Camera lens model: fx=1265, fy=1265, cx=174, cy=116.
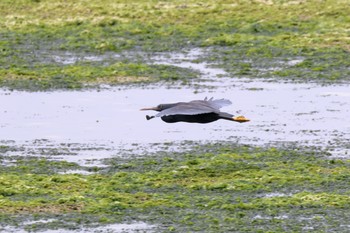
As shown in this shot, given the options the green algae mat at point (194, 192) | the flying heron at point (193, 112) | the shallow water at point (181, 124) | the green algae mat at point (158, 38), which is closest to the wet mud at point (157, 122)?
the shallow water at point (181, 124)

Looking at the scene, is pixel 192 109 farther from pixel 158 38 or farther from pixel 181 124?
pixel 158 38

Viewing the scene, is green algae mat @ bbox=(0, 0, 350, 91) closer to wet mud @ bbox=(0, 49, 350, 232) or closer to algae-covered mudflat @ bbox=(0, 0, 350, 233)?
algae-covered mudflat @ bbox=(0, 0, 350, 233)

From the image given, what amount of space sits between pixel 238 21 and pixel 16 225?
1401 cm

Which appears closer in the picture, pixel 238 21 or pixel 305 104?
pixel 305 104

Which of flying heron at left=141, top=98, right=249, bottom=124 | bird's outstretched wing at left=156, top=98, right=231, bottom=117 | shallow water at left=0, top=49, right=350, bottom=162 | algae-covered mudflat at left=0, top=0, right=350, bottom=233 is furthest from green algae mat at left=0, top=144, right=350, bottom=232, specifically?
shallow water at left=0, top=49, right=350, bottom=162

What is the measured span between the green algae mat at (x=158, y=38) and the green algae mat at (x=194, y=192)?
237 inches

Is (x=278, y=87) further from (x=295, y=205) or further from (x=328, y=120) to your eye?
(x=295, y=205)

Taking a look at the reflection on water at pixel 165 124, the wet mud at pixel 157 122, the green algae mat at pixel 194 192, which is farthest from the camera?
the reflection on water at pixel 165 124

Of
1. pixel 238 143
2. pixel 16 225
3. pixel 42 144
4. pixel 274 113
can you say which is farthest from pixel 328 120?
pixel 16 225

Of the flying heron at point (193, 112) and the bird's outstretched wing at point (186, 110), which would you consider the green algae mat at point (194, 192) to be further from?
the bird's outstretched wing at point (186, 110)

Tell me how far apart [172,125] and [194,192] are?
4.51 m

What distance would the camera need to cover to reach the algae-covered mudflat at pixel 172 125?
12141 millimetres

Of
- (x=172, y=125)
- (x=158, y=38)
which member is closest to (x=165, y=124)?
(x=172, y=125)

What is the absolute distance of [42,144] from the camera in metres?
15.8
